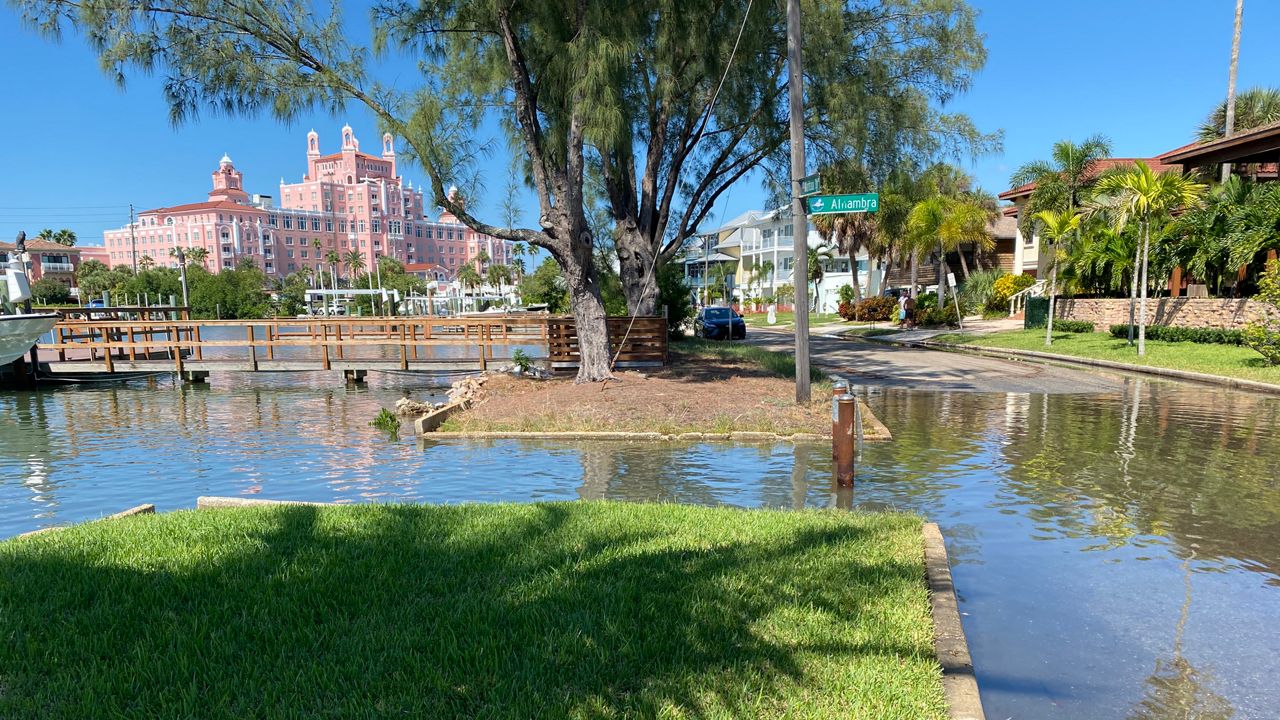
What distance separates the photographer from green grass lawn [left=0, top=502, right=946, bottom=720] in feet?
11.7

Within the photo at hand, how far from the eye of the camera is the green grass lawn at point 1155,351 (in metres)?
18.4

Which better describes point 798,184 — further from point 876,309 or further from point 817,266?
point 817,266

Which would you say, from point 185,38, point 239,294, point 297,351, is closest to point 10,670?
point 185,38

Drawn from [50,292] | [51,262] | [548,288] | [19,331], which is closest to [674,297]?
[19,331]

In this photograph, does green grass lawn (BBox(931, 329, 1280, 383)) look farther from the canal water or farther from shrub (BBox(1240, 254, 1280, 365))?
the canal water

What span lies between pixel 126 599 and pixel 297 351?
40.2 metres

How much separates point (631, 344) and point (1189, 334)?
17304mm

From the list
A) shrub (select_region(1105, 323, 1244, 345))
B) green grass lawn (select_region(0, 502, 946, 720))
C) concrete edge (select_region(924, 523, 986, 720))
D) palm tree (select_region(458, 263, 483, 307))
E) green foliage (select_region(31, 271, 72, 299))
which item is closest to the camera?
green grass lawn (select_region(0, 502, 946, 720))

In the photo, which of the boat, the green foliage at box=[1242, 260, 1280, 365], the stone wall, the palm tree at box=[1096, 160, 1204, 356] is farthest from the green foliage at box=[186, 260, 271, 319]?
the green foliage at box=[1242, 260, 1280, 365]

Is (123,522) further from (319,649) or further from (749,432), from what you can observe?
(749,432)

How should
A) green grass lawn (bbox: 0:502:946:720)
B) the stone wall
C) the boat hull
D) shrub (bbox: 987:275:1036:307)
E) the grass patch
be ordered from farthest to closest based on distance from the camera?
shrub (bbox: 987:275:1036:307)
the stone wall
the grass patch
the boat hull
green grass lawn (bbox: 0:502:946:720)

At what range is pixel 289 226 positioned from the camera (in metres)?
180

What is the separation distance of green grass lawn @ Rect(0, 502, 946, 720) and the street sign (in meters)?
6.58

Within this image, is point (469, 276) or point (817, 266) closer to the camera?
point (817, 266)
